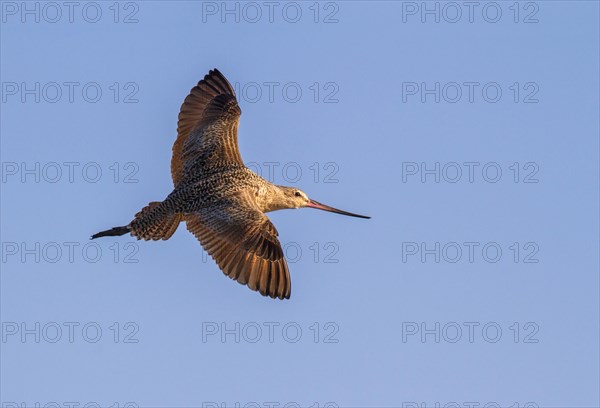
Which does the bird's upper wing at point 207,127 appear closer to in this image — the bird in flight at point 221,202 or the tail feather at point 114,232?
the bird in flight at point 221,202

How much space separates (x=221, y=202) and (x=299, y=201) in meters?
2.90

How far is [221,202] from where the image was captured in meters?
21.8

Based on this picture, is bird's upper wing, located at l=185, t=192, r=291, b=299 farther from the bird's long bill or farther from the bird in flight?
the bird's long bill

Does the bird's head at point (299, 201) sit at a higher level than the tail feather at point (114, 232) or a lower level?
higher

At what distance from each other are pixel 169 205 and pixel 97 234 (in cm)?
142

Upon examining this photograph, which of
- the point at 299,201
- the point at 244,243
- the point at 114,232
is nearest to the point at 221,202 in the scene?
the point at 244,243

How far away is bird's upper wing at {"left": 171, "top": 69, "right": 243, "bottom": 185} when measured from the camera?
2362 cm

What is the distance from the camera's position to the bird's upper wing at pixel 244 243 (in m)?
20.3

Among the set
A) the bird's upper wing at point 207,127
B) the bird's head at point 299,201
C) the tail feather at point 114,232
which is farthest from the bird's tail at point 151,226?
the bird's head at point 299,201

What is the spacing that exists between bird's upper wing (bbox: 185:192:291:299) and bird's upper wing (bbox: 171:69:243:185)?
192 centimetres

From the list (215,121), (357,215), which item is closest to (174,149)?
(215,121)

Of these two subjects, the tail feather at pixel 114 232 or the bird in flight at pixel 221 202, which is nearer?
the bird in flight at pixel 221 202

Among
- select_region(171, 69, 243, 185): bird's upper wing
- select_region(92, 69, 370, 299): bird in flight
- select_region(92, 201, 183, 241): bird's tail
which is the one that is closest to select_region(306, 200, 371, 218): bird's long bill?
select_region(92, 69, 370, 299): bird in flight

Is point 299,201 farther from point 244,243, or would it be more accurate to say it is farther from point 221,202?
Answer: point 244,243
